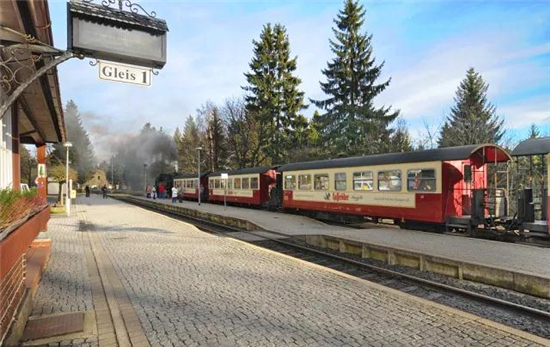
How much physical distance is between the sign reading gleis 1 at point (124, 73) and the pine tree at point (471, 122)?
24.2 meters

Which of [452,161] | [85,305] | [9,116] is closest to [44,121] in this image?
[9,116]

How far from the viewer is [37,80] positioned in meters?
6.17

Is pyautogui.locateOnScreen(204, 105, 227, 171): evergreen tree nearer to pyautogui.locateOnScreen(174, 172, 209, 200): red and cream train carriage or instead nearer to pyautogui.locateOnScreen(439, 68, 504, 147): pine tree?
pyautogui.locateOnScreen(174, 172, 209, 200): red and cream train carriage

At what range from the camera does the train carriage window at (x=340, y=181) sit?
1781 cm

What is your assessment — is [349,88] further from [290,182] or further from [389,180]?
[389,180]

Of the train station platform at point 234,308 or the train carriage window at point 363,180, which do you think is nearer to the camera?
the train station platform at point 234,308

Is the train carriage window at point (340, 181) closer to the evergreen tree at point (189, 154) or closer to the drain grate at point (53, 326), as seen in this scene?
the drain grate at point (53, 326)

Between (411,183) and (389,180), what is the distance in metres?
1.06

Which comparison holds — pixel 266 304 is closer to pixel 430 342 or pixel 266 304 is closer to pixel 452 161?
pixel 430 342

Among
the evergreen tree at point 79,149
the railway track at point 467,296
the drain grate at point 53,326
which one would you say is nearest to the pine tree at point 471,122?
the railway track at point 467,296

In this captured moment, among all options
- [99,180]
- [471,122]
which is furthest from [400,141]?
[99,180]

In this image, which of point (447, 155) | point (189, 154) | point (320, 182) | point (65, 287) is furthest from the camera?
point (189, 154)

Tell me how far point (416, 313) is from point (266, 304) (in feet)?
6.69

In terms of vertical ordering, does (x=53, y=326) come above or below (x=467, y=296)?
above
